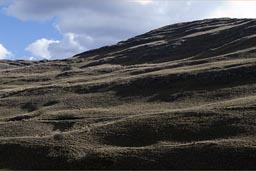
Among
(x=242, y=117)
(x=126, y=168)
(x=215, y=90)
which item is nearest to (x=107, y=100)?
(x=215, y=90)

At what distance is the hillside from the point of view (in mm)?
42844

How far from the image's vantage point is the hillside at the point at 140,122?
42844mm

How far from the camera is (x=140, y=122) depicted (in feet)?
176

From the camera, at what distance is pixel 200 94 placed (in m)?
74.2

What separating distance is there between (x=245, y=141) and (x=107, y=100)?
1649 inches

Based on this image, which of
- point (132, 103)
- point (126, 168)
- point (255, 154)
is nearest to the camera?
point (255, 154)

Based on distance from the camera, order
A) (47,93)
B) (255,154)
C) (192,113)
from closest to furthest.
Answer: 1. (255,154)
2. (192,113)
3. (47,93)

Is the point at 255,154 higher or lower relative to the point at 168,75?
lower

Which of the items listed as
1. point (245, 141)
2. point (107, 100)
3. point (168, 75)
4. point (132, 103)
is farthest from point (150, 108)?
point (245, 141)

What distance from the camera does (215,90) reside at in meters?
74.1

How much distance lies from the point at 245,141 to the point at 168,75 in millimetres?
47337

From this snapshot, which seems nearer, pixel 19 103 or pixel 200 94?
pixel 200 94

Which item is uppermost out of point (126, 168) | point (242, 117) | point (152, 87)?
point (152, 87)

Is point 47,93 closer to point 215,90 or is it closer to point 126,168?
point 215,90
